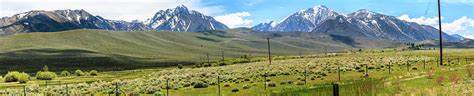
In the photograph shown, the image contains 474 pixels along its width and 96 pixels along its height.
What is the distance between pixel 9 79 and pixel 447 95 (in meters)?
113

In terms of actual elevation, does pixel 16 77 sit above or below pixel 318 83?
below

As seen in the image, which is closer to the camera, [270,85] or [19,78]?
[270,85]

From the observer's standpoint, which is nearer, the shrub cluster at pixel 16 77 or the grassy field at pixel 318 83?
the grassy field at pixel 318 83

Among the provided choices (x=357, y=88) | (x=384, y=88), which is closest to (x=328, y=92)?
(x=357, y=88)

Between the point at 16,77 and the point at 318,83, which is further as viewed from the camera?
the point at 16,77

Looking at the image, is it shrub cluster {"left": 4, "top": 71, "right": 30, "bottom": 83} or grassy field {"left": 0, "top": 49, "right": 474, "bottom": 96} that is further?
shrub cluster {"left": 4, "top": 71, "right": 30, "bottom": 83}

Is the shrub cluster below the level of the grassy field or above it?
below

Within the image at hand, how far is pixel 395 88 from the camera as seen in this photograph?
86.3 feet

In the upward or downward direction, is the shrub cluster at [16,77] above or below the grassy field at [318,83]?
below

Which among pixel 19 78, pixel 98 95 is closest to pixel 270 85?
pixel 98 95

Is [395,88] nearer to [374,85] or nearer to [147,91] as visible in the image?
[374,85]

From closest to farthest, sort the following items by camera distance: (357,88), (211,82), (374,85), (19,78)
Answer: (357,88)
(374,85)
(211,82)
(19,78)

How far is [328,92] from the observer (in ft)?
65.4

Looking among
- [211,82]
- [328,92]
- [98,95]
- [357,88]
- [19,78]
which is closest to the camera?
[328,92]
